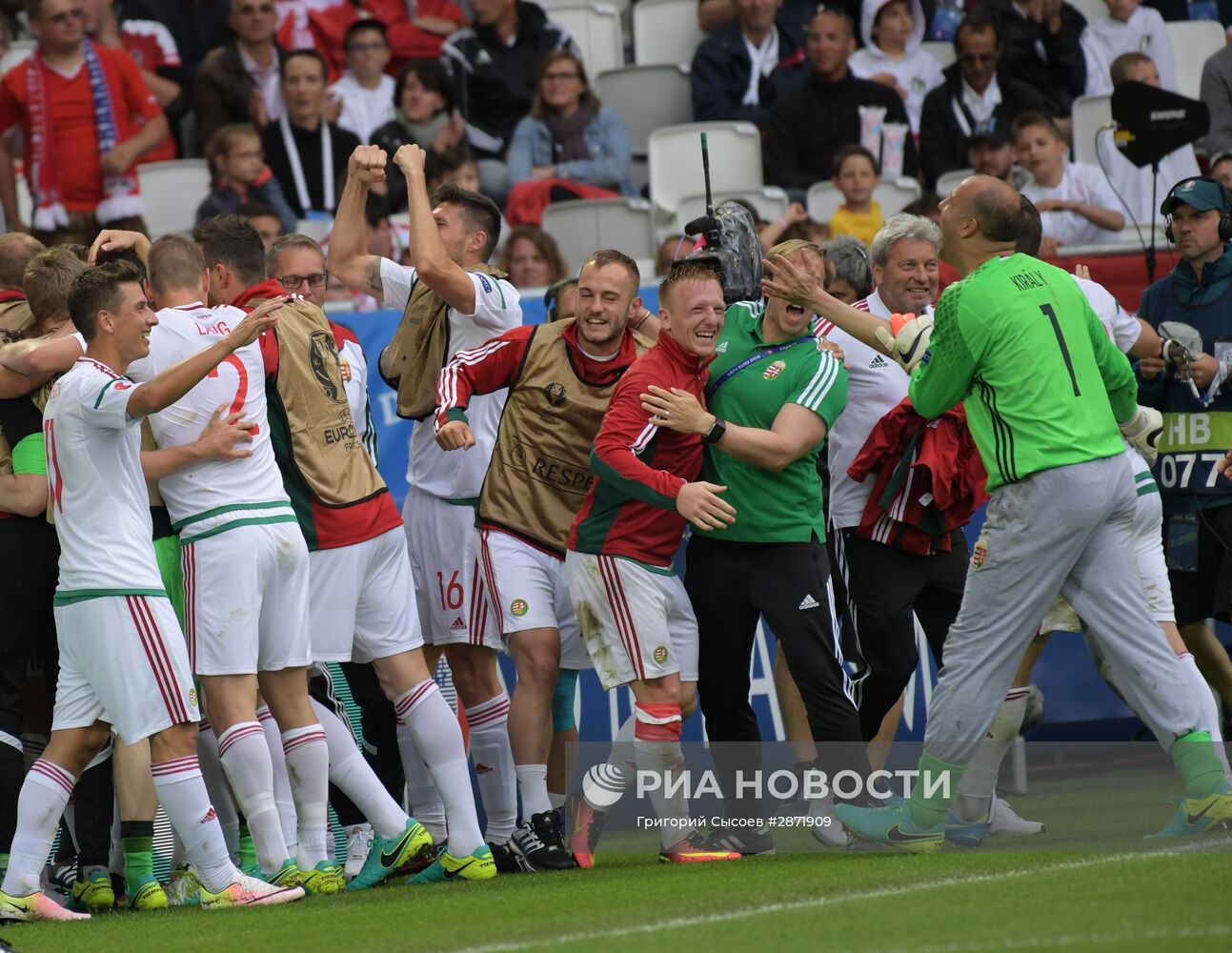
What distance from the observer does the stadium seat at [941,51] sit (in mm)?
13547

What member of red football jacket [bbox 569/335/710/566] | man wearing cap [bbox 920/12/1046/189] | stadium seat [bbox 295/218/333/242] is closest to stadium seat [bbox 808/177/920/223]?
man wearing cap [bbox 920/12/1046/189]

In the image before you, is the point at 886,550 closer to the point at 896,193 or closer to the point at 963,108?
the point at 896,193

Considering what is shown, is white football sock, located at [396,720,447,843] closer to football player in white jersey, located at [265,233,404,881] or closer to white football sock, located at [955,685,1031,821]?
football player in white jersey, located at [265,233,404,881]

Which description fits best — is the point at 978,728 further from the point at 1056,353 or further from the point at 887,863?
the point at 1056,353

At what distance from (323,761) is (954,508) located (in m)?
2.67

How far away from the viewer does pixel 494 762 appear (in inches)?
275

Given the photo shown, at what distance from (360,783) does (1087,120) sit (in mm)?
8156

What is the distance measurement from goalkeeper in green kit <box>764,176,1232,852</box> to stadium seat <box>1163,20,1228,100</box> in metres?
8.31

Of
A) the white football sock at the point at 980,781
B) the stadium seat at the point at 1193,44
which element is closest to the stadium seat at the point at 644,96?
the stadium seat at the point at 1193,44

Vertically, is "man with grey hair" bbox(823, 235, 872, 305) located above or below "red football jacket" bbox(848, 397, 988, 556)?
above

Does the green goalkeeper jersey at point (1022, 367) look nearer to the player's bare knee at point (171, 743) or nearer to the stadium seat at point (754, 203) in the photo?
the player's bare knee at point (171, 743)

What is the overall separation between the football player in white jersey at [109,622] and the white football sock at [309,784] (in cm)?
39

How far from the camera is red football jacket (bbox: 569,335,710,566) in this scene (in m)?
6.24

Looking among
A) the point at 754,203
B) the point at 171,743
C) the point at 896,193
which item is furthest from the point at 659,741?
the point at 896,193
